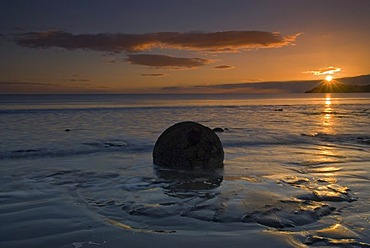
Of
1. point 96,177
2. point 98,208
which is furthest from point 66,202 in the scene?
point 96,177

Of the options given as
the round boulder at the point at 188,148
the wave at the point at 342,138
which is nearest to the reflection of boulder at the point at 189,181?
the round boulder at the point at 188,148

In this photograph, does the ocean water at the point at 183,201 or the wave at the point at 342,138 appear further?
the wave at the point at 342,138

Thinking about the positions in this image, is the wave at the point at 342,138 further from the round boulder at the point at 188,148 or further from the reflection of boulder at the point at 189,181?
the reflection of boulder at the point at 189,181

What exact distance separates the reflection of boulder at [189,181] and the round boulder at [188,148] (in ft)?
0.91

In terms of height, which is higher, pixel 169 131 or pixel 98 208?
pixel 169 131

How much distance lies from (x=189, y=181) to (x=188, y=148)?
1.35 meters

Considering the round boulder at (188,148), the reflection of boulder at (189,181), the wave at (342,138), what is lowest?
the wave at (342,138)

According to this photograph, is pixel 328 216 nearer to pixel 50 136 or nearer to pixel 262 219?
pixel 262 219

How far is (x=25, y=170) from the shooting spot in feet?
25.4

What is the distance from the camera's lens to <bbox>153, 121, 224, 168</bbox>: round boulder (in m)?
7.68

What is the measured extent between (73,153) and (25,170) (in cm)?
248

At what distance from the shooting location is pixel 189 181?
256 inches

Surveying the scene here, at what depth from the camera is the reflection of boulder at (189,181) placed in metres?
5.73

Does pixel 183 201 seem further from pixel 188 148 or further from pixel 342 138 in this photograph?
pixel 342 138
